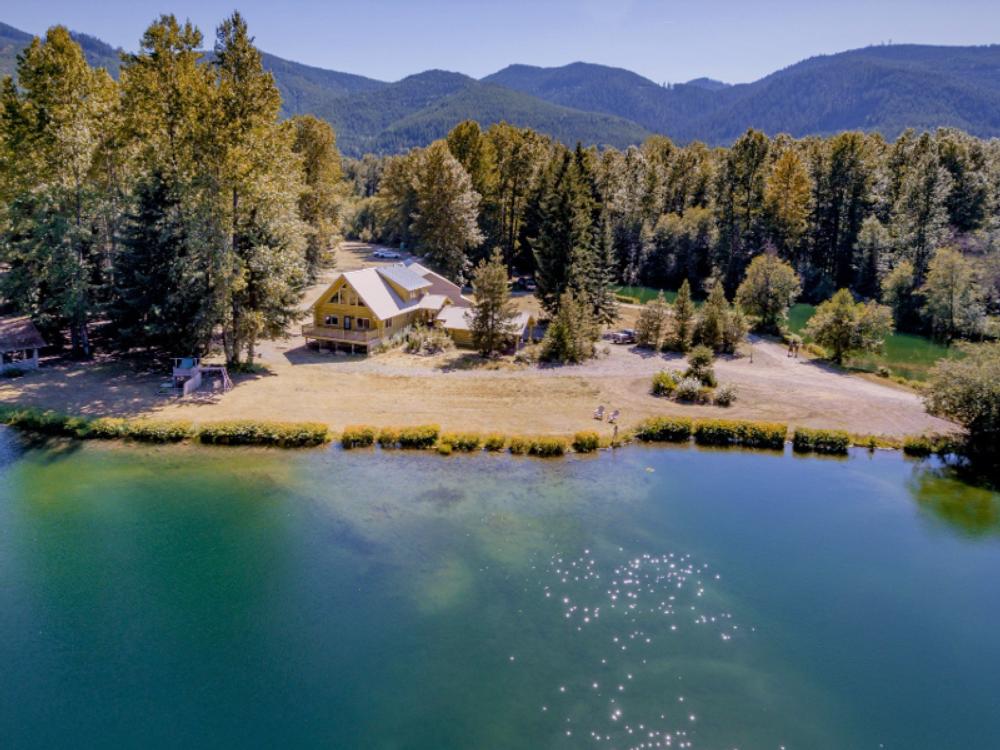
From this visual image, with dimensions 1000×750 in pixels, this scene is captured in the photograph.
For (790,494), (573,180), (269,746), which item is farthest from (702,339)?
(269,746)

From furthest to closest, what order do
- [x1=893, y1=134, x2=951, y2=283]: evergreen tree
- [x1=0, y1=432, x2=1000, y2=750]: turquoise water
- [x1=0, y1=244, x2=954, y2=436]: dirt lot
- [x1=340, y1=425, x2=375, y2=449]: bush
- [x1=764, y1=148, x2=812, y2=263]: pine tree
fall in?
[x1=764, y1=148, x2=812, y2=263]: pine tree, [x1=893, y1=134, x2=951, y2=283]: evergreen tree, [x1=0, y1=244, x2=954, y2=436]: dirt lot, [x1=340, y1=425, x2=375, y2=449]: bush, [x1=0, y1=432, x2=1000, y2=750]: turquoise water

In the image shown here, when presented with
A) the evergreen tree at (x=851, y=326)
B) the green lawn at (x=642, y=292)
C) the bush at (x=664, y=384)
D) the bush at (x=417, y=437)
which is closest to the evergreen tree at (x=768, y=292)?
the evergreen tree at (x=851, y=326)

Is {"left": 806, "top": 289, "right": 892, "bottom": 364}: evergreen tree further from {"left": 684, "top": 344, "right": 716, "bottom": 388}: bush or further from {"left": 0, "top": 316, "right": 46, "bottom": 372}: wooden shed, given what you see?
{"left": 0, "top": 316, "right": 46, "bottom": 372}: wooden shed

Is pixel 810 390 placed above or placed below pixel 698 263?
below

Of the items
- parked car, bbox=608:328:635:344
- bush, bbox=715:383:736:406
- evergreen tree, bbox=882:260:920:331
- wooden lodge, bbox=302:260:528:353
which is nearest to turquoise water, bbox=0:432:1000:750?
bush, bbox=715:383:736:406

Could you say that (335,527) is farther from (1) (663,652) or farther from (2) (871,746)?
(2) (871,746)

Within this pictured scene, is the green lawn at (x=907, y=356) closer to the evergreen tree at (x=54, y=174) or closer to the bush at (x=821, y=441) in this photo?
the bush at (x=821, y=441)
